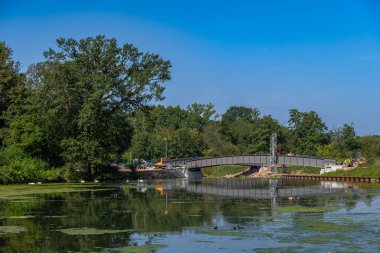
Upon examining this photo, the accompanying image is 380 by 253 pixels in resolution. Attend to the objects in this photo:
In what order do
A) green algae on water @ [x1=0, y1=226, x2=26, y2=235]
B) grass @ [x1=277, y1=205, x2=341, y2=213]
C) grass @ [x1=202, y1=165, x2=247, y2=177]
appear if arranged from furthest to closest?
grass @ [x1=202, y1=165, x2=247, y2=177] → grass @ [x1=277, y1=205, x2=341, y2=213] → green algae on water @ [x1=0, y1=226, x2=26, y2=235]

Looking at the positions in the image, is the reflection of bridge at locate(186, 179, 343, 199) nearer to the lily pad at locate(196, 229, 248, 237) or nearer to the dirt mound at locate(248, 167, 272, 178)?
the lily pad at locate(196, 229, 248, 237)

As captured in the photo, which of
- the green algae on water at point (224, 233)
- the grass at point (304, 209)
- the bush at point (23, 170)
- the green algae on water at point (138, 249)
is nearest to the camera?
the green algae on water at point (138, 249)

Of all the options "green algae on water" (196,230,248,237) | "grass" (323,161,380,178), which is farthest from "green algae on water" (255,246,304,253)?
"grass" (323,161,380,178)

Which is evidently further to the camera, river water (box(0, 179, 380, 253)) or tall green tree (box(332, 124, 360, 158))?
tall green tree (box(332, 124, 360, 158))

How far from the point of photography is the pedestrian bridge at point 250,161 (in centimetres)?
8040

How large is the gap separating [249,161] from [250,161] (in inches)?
6.2

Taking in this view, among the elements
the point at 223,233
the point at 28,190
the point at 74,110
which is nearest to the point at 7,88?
the point at 74,110

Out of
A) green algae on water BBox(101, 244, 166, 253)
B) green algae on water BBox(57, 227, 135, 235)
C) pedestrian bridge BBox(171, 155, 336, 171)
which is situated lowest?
green algae on water BBox(101, 244, 166, 253)

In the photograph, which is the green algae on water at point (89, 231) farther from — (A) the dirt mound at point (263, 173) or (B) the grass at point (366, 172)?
(A) the dirt mound at point (263, 173)

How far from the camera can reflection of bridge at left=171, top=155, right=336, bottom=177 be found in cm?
8044

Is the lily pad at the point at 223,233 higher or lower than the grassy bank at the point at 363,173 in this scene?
lower

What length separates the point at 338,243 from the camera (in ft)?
58.1

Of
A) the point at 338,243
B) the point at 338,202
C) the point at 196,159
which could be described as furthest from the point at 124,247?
the point at 196,159

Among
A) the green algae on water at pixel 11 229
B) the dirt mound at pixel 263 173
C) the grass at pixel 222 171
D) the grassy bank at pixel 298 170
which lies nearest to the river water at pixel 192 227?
the green algae on water at pixel 11 229
